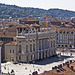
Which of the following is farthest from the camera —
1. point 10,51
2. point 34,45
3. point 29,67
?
Result: point 34,45

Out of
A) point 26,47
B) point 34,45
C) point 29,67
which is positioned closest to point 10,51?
point 26,47

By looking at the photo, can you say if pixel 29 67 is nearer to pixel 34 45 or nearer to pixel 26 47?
pixel 26 47

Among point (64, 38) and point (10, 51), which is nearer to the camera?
point (10, 51)

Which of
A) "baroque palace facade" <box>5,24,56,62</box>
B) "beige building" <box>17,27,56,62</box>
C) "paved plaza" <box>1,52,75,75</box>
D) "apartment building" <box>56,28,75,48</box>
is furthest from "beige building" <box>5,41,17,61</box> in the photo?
"apartment building" <box>56,28,75,48</box>

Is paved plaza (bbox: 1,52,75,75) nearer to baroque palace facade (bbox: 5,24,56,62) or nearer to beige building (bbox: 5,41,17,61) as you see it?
baroque palace facade (bbox: 5,24,56,62)

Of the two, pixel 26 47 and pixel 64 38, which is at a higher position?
pixel 26 47

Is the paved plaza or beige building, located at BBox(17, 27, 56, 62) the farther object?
beige building, located at BBox(17, 27, 56, 62)

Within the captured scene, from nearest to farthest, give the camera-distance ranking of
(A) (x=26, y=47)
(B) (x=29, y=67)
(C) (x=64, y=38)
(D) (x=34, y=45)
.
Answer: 1. (B) (x=29, y=67)
2. (A) (x=26, y=47)
3. (D) (x=34, y=45)
4. (C) (x=64, y=38)

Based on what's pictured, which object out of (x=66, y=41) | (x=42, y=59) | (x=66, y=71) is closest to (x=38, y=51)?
(x=42, y=59)

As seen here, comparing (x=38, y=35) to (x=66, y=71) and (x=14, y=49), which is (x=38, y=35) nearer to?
(x=14, y=49)

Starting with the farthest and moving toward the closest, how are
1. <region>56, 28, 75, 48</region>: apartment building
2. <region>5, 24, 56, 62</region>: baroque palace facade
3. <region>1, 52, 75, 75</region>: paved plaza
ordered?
<region>56, 28, 75, 48</region>: apartment building → <region>5, 24, 56, 62</region>: baroque palace facade → <region>1, 52, 75, 75</region>: paved plaza

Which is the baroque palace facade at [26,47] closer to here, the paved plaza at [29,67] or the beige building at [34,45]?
the beige building at [34,45]

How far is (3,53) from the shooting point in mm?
129625

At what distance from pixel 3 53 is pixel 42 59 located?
488 inches
